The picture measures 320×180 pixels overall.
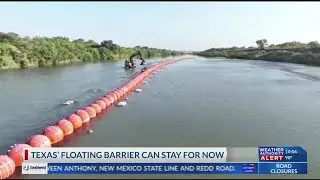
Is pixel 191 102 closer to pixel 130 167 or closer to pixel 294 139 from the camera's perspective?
pixel 294 139

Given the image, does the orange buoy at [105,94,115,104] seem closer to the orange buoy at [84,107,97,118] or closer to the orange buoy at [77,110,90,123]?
the orange buoy at [84,107,97,118]

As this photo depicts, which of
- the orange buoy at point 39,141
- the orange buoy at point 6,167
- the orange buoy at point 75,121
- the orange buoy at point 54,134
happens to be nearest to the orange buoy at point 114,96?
the orange buoy at point 75,121

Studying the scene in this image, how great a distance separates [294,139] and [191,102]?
926cm

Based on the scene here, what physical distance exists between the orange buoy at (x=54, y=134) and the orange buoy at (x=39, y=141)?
0.57m

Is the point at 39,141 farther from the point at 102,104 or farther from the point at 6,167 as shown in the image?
the point at 102,104

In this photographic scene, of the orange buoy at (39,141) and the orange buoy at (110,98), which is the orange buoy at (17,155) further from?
the orange buoy at (110,98)

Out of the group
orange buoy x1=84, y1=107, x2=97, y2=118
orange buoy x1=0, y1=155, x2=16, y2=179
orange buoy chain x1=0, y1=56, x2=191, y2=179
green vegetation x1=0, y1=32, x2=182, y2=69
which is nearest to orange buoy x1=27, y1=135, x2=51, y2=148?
orange buoy chain x1=0, y1=56, x2=191, y2=179

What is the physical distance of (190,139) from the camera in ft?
49.6

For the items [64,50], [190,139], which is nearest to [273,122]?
[190,139]
